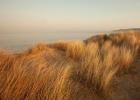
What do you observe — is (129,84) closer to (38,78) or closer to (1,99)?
(38,78)

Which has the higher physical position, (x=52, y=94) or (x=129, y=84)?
(x=52, y=94)

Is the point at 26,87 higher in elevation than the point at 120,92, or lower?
higher

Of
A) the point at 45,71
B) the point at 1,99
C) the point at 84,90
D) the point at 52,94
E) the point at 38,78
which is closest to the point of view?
the point at 1,99

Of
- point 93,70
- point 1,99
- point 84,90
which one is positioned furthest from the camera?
point 93,70

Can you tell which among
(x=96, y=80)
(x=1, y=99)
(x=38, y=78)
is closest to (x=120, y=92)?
(x=96, y=80)

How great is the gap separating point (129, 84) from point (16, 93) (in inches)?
Result: 97.5

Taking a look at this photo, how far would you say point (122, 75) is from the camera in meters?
4.69

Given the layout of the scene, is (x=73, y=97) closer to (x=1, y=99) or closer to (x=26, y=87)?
(x=26, y=87)

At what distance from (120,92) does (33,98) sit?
182 centimetres

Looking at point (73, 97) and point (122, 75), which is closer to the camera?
point (73, 97)

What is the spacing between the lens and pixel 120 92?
3.66 metres

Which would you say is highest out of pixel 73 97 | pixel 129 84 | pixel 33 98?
pixel 33 98

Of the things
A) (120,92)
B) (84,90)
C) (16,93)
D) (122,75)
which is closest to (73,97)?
(84,90)

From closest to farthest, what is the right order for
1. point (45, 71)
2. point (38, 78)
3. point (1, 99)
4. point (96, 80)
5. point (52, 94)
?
point (1, 99)
point (52, 94)
point (38, 78)
point (45, 71)
point (96, 80)
